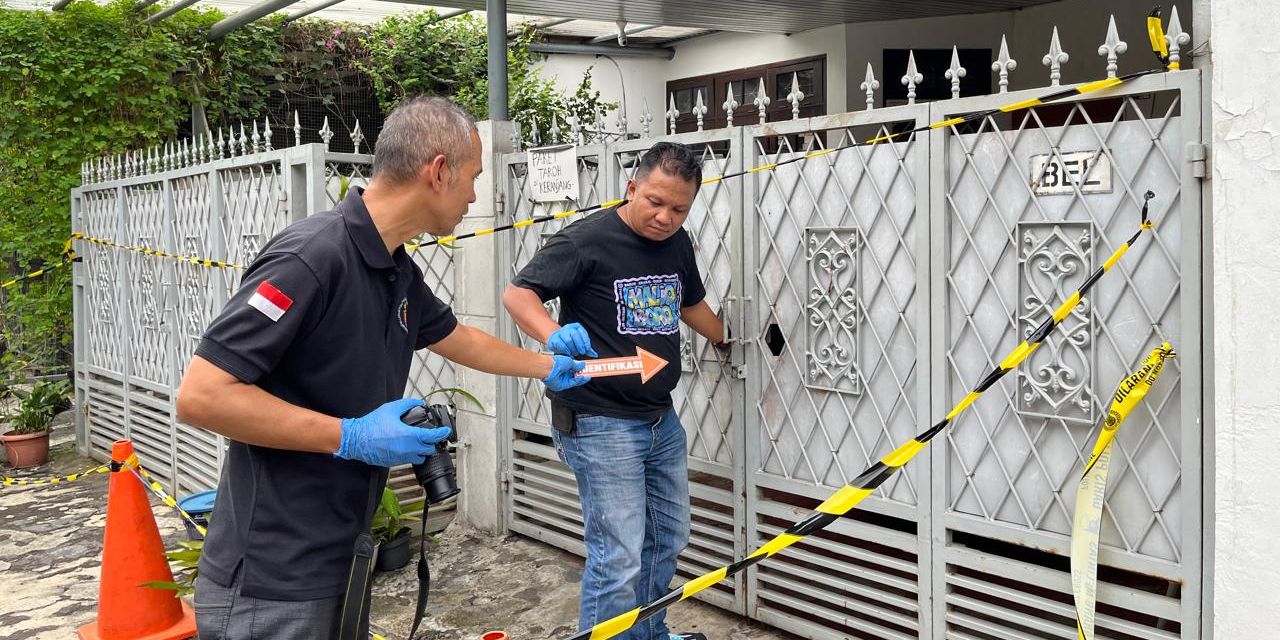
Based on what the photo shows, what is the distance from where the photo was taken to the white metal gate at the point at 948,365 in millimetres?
3303

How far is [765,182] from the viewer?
452 cm

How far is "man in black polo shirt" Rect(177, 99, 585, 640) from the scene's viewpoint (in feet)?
7.41

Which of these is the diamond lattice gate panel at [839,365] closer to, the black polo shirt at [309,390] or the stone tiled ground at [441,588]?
the stone tiled ground at [441,588]

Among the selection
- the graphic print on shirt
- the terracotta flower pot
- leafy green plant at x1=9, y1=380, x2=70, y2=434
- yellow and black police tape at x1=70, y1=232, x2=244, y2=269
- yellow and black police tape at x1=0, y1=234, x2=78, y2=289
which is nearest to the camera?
the graphic print on shirt

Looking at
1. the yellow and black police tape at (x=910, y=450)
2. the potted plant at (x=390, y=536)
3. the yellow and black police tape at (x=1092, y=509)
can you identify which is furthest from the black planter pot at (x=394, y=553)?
the yellow and black police tape at (x=1092, y=509)

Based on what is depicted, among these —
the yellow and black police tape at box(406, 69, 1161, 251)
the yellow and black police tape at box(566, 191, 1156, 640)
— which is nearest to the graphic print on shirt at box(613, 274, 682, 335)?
the yellow and black police tape at box(406, 69, 1161, 251)

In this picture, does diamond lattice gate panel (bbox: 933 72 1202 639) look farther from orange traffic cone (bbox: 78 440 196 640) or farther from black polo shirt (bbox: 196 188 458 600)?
orange traffic cone (bbox: 78 440 196 640)

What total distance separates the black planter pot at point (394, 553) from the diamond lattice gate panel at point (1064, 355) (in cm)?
285

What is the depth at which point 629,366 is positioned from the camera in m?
3.54

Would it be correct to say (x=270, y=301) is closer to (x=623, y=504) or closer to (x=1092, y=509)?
(x=623, y=504)

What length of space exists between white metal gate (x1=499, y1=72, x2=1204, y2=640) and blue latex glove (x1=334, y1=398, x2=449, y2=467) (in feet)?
7.10

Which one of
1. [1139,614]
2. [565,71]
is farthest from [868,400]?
[565,71]

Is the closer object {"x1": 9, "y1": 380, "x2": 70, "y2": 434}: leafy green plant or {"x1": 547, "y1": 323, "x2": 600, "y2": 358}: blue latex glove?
{"x1": 547, "y1": 323, "x2": 600, "y2": 358}: blue latex glove

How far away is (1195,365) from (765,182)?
1889 mm
